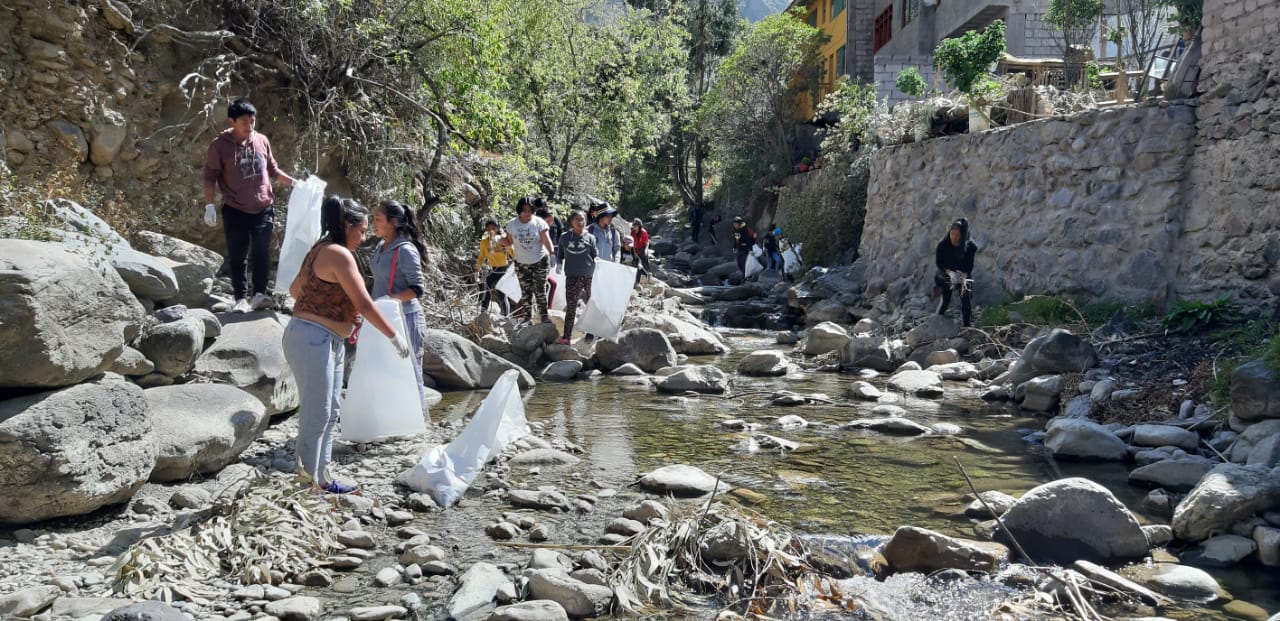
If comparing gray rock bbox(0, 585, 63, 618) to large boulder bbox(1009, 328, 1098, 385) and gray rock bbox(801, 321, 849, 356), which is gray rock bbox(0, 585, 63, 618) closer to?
large boulder bbox(1009, 328, 1098, 385)

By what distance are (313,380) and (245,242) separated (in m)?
2.55

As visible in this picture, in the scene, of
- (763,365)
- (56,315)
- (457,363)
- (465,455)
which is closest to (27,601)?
(56,315)

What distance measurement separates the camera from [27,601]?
3248 millimetres

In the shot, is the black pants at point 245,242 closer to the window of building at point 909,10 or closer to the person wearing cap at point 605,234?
the person wearing cap at point 605,234

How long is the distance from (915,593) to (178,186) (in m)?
8.15

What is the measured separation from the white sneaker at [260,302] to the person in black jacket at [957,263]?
8.11 meters

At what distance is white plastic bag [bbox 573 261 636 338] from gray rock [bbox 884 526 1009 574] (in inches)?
228

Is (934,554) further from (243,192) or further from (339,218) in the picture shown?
(243,192)

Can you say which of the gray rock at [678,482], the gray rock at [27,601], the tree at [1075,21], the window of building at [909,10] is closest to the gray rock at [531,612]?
the gray rock at [27,601]

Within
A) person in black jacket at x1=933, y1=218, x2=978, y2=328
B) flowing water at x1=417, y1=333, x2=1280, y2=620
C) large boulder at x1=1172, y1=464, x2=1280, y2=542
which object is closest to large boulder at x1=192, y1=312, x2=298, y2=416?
flowing water at x1=417, y1=333, x2=1280, y2=620

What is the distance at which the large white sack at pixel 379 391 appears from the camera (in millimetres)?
5516

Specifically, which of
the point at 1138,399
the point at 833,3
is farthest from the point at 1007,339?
the point at 833,3

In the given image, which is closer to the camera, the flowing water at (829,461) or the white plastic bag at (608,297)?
the flowing water at (829,461)

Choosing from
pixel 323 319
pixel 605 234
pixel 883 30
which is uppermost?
pixel 883 30
